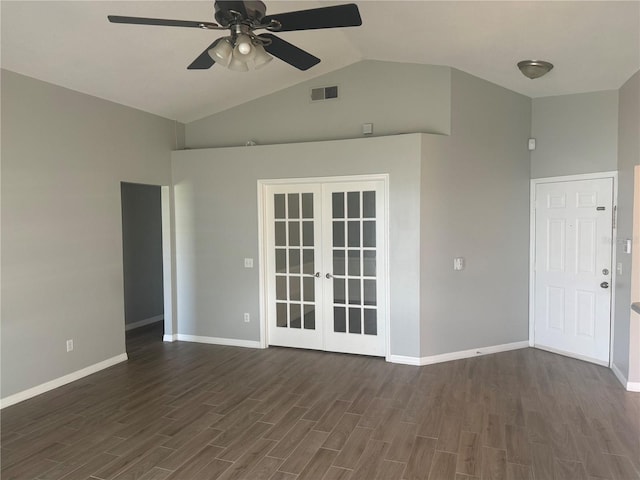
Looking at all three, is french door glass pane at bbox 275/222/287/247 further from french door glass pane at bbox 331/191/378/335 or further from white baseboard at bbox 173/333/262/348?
white baseboard at bbox 173/333/262/348

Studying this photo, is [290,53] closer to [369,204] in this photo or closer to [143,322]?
[369,204]

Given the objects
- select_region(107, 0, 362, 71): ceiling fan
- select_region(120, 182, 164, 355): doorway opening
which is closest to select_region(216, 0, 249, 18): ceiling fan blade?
select_region(107, 0, 362, 71): ceiling fan

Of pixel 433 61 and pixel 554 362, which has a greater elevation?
pixel 433 61

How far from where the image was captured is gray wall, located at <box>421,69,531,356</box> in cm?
471

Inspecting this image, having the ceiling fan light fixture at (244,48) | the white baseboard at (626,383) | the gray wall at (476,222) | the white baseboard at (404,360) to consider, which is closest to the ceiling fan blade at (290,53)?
the ceiling fan light fixture at (244,48)

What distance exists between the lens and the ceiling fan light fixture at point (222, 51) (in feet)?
8.31

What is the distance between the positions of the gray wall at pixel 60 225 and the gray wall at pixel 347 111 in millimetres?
1139

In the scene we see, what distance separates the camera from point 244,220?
542 centimetres

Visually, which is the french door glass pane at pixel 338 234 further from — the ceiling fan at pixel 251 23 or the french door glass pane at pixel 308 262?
the ceiling fan at pixel 251 23

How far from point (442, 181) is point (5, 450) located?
14.8 feet

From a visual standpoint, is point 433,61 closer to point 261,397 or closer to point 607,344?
point 607,344

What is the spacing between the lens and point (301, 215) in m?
5.29

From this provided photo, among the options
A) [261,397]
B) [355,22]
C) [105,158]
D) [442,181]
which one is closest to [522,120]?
[442,181]

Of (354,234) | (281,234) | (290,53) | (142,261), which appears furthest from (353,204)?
(142,261)
